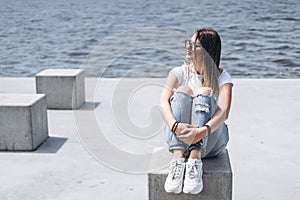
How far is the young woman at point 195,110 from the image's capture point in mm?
3340

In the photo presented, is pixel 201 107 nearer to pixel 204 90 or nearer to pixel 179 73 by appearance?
pixel 204 90

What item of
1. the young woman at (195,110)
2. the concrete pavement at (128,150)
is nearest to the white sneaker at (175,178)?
the young woman at (195,110)

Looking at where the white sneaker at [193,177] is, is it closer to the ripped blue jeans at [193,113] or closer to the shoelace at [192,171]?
the shoelace at [192,171]

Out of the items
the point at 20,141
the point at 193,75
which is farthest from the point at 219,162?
the point at 20,141

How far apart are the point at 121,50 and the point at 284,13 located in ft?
50.4

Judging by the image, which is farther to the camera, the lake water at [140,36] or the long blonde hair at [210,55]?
the lake water at [140,36]

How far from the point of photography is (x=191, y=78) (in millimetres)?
3652

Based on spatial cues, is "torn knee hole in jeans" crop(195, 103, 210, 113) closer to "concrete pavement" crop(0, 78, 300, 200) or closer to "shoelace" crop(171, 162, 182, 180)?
"shoelace" crop(171, 162, 182, 180)

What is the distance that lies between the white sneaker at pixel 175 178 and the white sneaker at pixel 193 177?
0.10 feet

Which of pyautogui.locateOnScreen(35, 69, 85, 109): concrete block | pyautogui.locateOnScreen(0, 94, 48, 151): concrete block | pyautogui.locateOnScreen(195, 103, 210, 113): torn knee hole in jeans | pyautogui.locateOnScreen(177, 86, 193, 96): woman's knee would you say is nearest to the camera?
pyautogui.locateOnScreen(195, 103, 210, 113): torn knee hole in jeans

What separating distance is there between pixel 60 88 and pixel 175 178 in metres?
3.68

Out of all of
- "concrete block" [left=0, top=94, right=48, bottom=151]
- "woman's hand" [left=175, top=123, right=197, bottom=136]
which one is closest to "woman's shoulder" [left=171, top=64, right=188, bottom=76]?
"woman's hand" [left=175, top=123, right=197, bottom=136]

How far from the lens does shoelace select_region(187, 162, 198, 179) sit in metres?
3.30

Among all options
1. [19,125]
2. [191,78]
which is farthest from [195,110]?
[19,125]
